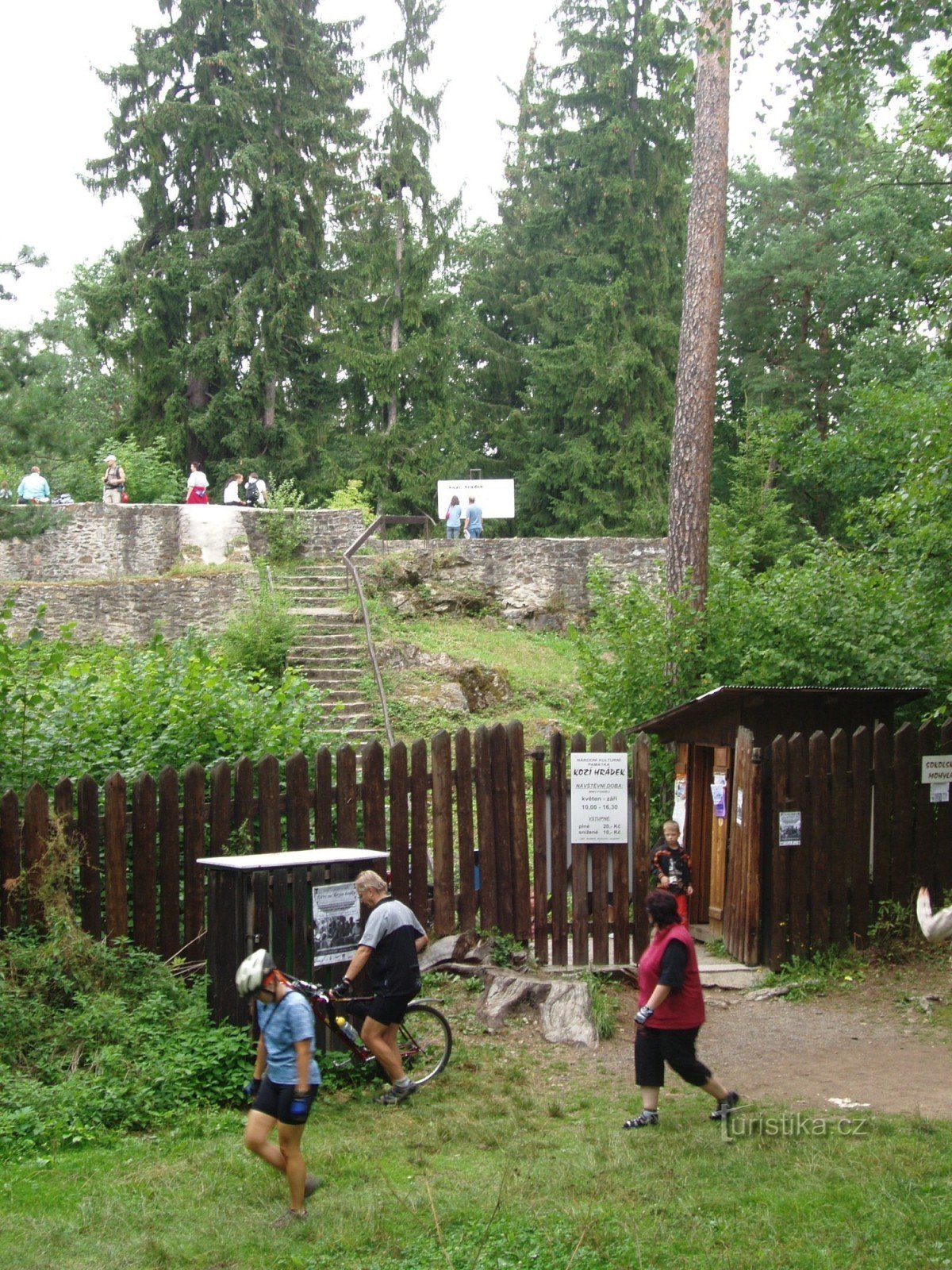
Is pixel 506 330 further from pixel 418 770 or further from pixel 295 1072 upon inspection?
pixel 295 1072

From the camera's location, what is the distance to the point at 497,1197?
16.4 ft

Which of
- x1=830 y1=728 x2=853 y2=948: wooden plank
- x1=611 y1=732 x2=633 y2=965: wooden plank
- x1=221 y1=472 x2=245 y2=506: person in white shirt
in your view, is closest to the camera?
x1=611 y1=732 x2=633 y2=965: wooden plank

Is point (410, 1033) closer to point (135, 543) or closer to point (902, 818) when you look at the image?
point (902, 818)

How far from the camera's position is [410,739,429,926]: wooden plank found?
8.70 meters

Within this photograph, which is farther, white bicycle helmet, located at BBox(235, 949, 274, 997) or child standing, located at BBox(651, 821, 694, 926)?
child standing, located at BBox(651, 821, 694, 926)

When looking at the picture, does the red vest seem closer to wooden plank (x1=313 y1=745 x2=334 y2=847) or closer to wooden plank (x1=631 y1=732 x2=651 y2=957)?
wooden plank (x1=313 y1=745 x2=334 y2=847)

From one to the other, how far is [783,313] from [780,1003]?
24949mm

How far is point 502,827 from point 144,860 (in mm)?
2723

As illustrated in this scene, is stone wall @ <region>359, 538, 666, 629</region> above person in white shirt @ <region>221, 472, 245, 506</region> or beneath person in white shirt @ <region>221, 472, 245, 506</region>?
beneath

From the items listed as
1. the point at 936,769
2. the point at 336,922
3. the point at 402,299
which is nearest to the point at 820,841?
the point at 936,769

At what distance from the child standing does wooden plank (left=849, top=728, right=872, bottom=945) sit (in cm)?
162

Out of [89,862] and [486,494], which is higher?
[486,494]

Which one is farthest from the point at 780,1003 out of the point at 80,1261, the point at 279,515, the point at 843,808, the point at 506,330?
the point at 506,330

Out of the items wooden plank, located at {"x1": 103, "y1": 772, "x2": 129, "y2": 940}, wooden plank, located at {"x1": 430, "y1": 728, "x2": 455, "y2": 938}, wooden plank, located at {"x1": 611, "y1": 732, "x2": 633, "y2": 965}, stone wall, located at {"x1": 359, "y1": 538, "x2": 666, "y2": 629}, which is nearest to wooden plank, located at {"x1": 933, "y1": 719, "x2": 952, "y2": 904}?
wooden plank, located at {"x1": 611, "y1": 732, "x2": 633, "y2": 965}
